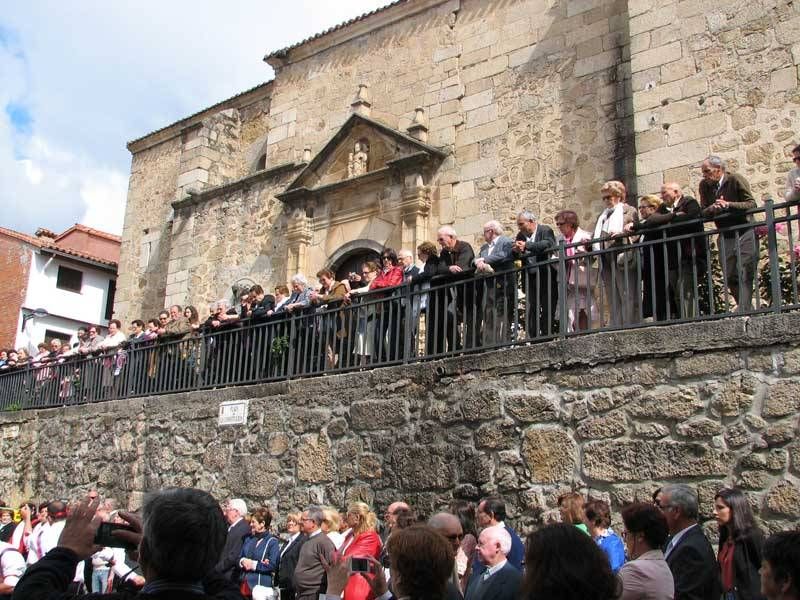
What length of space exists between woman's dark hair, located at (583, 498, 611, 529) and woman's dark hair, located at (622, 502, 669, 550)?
3.86 ft

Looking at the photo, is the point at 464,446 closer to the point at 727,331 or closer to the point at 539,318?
the point at 539,318

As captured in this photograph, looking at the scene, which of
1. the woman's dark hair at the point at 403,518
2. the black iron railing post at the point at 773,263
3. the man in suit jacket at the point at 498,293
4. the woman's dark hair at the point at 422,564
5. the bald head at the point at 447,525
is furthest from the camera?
the man in suit jacket at the point at 498,293

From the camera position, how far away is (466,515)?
6.16m

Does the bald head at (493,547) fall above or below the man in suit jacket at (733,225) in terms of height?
below

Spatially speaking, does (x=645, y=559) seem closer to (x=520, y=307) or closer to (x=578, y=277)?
(x=578, y=277)

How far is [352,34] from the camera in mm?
15547

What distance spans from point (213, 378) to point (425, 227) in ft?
14.2

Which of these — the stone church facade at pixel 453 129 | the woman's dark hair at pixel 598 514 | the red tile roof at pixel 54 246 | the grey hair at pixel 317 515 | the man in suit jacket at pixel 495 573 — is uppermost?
the red tile roof at pixel 54 246

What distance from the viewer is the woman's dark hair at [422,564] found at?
11.0 ft

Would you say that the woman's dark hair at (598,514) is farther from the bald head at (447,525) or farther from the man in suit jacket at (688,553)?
the bald head at (447,525)

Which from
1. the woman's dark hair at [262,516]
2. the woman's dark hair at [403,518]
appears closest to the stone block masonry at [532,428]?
the woman's dark hair at [262,516]

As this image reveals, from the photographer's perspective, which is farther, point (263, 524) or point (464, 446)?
point (263, 524)

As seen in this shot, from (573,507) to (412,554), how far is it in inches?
103

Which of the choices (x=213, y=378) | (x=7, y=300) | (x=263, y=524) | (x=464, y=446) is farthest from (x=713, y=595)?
(x=7, y=300)
